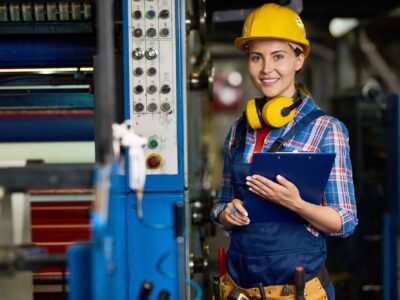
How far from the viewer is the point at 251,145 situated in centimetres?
218

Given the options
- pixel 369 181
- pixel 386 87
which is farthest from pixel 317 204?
pixel 386 87

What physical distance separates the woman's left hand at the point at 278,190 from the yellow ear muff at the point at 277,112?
0.24m

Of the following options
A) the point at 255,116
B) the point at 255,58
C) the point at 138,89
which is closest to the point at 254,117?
the point at 255,116

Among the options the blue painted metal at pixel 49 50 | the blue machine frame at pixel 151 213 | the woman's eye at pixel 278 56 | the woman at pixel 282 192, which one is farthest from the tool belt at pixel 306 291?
the blue painted metal at pixel 49 50

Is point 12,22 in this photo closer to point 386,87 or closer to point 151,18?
point 151,18

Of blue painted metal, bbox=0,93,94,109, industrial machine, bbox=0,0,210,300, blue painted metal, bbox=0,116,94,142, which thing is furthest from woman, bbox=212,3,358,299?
blue painted metal, bbox=0,116,94,142

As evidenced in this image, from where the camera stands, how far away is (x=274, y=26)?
6.98 ft

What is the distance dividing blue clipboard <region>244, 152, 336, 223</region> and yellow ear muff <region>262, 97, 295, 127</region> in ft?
0.72

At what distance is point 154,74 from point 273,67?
0.55 meters

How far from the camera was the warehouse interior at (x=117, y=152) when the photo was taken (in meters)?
Answer: 1.58

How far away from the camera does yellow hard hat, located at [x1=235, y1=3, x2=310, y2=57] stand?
2.12 meters

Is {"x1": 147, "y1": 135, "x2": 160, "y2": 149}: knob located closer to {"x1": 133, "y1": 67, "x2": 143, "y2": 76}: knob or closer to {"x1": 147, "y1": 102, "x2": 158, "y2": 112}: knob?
{"x1": 147, "y1": 102, "x2": 158, "y2": 112}: knob

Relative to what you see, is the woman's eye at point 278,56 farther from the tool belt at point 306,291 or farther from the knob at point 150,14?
the tool belt at point 306,291

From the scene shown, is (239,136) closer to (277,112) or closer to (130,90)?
(277,112)
